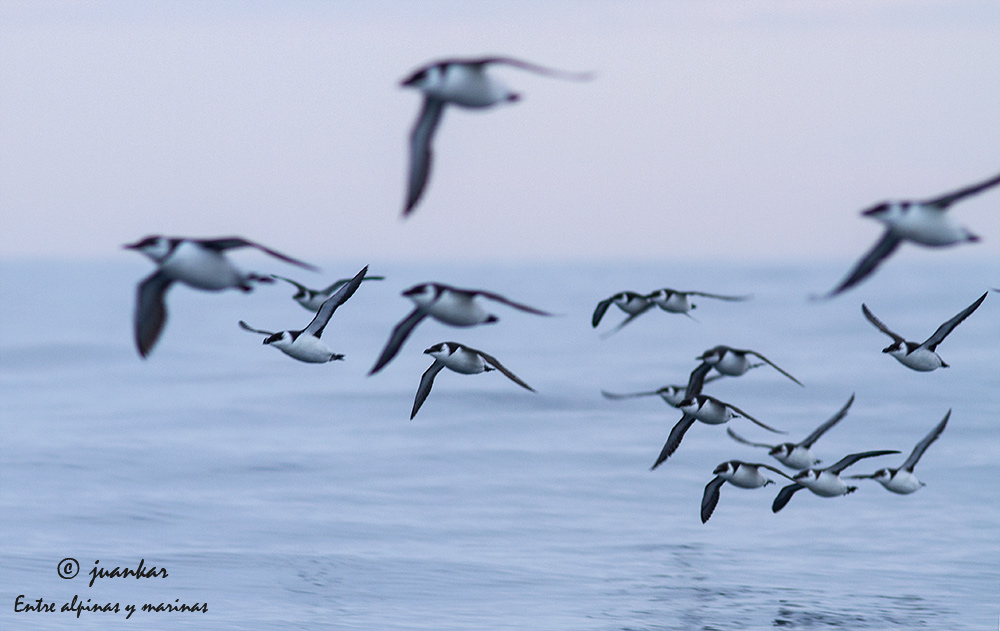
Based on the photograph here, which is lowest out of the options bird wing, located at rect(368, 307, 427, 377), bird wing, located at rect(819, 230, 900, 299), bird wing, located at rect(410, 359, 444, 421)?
bird wing, located at rect(410, 359, 444, 421)

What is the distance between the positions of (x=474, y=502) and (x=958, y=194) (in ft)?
51.3

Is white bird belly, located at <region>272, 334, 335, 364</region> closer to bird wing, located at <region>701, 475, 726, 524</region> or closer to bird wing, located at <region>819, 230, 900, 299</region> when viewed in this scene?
bird wing, located at <region>819, 230, 900, 299</region>

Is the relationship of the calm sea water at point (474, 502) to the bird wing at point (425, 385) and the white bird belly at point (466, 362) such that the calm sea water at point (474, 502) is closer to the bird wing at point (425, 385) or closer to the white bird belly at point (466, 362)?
the bird wing at point (425, 385)

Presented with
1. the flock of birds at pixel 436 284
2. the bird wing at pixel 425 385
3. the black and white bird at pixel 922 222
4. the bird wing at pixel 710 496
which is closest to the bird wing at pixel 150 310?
the flock of birds at pixel 436 284

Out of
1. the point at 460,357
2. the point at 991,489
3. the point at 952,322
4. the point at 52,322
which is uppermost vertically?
the point at 952,322

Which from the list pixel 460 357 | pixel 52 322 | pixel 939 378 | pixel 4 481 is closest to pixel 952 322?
pixel 460 357

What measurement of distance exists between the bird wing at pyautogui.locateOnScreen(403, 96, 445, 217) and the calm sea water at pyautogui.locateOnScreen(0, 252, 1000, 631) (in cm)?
813

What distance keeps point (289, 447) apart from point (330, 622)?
14.0m

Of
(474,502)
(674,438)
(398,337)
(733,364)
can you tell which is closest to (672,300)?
(733,364)

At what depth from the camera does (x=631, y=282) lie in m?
138

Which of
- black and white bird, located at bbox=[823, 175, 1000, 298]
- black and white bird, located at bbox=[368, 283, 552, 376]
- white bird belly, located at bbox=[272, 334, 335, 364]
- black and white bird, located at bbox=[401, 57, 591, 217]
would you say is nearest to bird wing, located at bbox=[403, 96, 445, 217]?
black and white bird, located at bbox=[401, 57, 591, 217]

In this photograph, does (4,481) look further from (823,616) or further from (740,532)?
(823,616)

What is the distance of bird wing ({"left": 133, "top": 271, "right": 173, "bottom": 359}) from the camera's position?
32.1 ft

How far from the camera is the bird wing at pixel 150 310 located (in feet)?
32.1
